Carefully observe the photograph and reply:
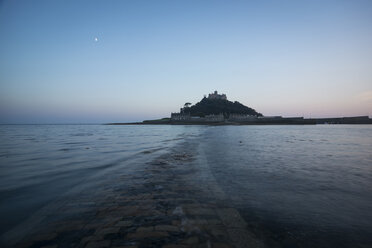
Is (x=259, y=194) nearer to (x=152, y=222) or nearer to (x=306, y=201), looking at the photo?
(x=306, y=201)

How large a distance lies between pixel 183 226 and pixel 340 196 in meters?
6.15

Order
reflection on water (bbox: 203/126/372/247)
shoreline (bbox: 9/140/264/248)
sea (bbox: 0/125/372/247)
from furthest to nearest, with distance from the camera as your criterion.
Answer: sea (bbox: 0/125/372/247) → reflection on water (bbox: 203/126/372/247) → shoreline (bbox: 9/140/264/248)

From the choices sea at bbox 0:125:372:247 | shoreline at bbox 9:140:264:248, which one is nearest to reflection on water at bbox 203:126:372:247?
sea at bbox 0:125:372:247

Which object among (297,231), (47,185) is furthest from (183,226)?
(47,185)

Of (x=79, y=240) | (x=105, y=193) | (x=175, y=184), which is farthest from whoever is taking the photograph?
(x=175, y=184)

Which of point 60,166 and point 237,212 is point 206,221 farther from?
point 60,166

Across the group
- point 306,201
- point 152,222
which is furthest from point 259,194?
point 152,222

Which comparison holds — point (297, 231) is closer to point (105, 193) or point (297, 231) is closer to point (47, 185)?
point (105, 193)

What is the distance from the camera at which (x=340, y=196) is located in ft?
21.5

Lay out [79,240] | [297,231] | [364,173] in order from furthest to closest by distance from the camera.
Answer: [364,173] → [297,231] → [79,240]

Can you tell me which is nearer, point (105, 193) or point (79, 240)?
point (79, 240)

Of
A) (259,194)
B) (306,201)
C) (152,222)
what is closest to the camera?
(152,222)

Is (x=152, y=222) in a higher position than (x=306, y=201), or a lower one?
higher

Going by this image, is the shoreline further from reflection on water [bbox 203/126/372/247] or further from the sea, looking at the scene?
reflection on water [bbox 203/126/372/247]
